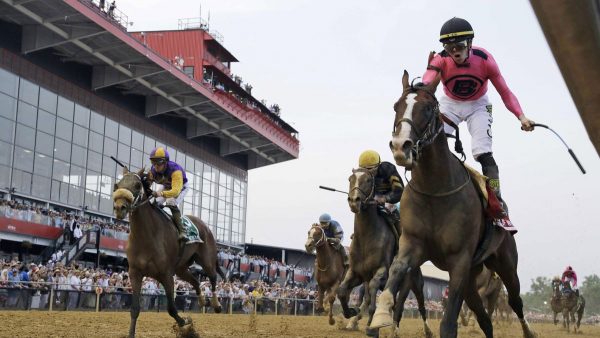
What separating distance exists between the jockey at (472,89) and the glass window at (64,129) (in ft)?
116

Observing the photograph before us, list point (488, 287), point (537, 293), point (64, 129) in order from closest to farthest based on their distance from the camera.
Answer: point (488, 287) < point (64, 129) < point (537, 293)

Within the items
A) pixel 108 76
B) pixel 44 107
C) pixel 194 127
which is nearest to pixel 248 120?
pixel 194 127

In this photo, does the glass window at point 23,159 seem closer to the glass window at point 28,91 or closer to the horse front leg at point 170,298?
the glass window at point 28,91

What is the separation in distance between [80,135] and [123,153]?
4.75 meters

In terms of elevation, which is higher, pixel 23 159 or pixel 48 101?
pixel 48 101

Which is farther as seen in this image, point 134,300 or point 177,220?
point 177,220

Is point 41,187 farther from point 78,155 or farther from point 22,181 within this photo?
point 78,155

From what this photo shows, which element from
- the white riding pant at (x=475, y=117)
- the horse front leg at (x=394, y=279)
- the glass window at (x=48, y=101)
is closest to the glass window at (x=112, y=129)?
the glass window at (x=48, y=101)

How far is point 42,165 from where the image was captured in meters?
37.6

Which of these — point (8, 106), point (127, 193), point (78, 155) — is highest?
point (8, 106)

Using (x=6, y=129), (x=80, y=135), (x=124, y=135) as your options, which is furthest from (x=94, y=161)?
(x=6, y=129)

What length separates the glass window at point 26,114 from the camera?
118ft

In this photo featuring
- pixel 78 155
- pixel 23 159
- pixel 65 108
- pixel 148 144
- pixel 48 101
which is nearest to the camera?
pixel 23 159

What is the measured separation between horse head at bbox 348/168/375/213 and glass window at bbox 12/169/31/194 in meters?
28.6
